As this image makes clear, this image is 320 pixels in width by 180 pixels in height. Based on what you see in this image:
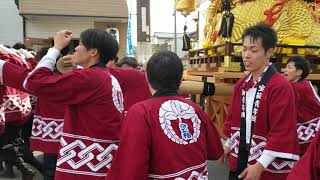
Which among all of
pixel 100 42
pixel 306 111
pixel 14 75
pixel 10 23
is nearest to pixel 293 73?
pixel 306 111

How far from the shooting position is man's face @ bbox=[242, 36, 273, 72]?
2.55 meters

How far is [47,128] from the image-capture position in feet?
11.8

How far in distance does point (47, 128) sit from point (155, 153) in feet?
6.40

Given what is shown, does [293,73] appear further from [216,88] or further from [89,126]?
[89,126]

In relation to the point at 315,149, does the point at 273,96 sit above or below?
above

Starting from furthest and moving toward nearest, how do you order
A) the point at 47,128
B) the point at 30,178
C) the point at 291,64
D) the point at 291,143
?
the point at 30,178 → the point at 291,64 → the point at 47,128 → the point at 291,143

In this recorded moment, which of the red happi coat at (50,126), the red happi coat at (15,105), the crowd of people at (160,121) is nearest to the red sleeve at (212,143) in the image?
the crowd of people at (160,121)

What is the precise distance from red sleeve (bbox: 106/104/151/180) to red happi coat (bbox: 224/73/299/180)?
872 millimetres

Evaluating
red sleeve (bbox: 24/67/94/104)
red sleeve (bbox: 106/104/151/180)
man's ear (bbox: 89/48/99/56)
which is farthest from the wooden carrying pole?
red sleeve (bbox: 106/104/151/180)

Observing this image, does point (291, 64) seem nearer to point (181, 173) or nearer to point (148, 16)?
point (181, 173)

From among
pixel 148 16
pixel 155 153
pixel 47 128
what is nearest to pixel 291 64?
pixel 47 128

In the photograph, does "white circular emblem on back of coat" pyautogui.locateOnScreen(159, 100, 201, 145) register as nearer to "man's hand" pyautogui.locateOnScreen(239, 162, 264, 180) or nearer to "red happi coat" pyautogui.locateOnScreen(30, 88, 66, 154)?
"man's hand" pyautogui.locateOnScreen(239, 162, 264, 180)

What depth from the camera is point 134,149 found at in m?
1.82

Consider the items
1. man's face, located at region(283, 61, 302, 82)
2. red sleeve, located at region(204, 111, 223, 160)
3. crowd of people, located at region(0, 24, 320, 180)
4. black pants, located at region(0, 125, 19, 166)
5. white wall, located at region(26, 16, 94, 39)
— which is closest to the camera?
crowd of people, located at region(0, 24, 320, 180)
